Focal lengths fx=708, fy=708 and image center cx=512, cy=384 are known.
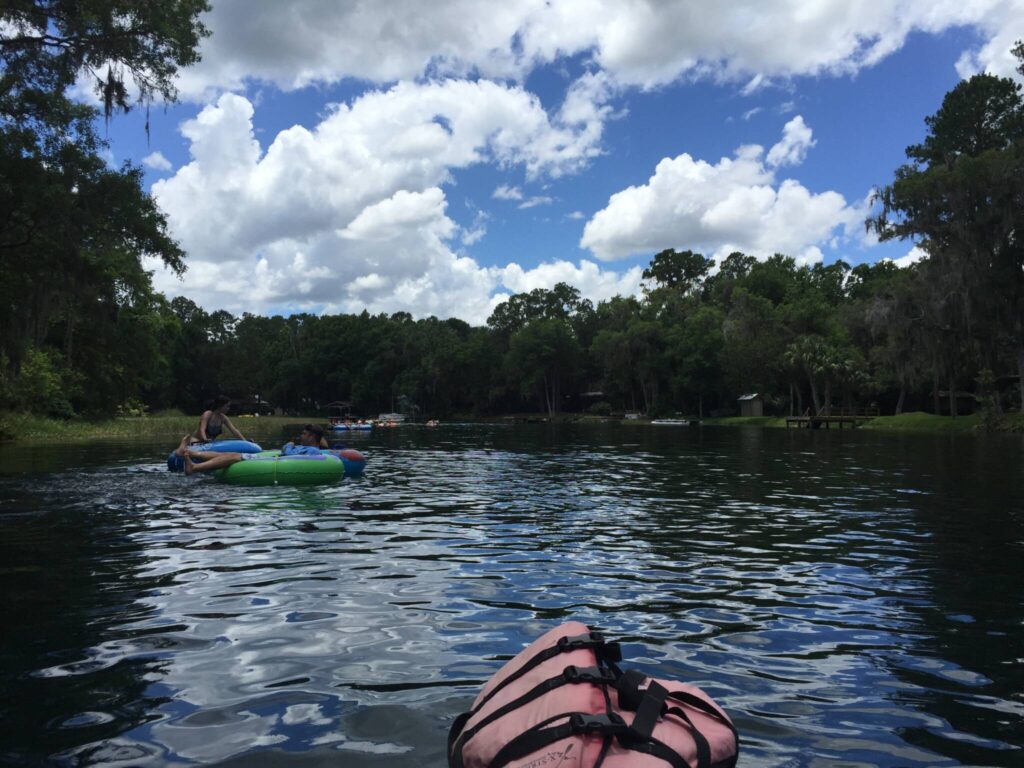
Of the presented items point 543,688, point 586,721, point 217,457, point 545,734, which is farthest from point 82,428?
point 586,721

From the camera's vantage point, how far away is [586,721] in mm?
2455

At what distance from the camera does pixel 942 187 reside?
36500 mm

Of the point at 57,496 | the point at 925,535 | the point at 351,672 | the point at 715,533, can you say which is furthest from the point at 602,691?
the point at 57,496

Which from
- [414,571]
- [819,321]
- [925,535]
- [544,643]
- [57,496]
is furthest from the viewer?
[819,321]

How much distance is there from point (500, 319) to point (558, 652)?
97.9 meters

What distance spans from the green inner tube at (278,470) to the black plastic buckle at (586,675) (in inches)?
499

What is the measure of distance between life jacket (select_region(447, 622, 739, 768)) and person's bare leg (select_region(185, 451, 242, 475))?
1329 centimetres

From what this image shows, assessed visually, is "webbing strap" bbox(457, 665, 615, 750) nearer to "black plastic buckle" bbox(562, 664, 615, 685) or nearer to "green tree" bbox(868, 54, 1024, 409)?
→ "black plastic buckle" bbox(562, 664, 615, 685)

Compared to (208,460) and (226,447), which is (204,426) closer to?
(208,460)

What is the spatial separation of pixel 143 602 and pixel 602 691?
5253 millimetres

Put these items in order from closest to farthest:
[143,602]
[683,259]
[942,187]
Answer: [143,602]
[942,187]
[683,259]

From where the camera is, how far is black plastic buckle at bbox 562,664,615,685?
2.80 metres

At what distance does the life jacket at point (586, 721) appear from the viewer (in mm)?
2418

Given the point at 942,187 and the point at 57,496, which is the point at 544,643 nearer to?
the point at 57,496
